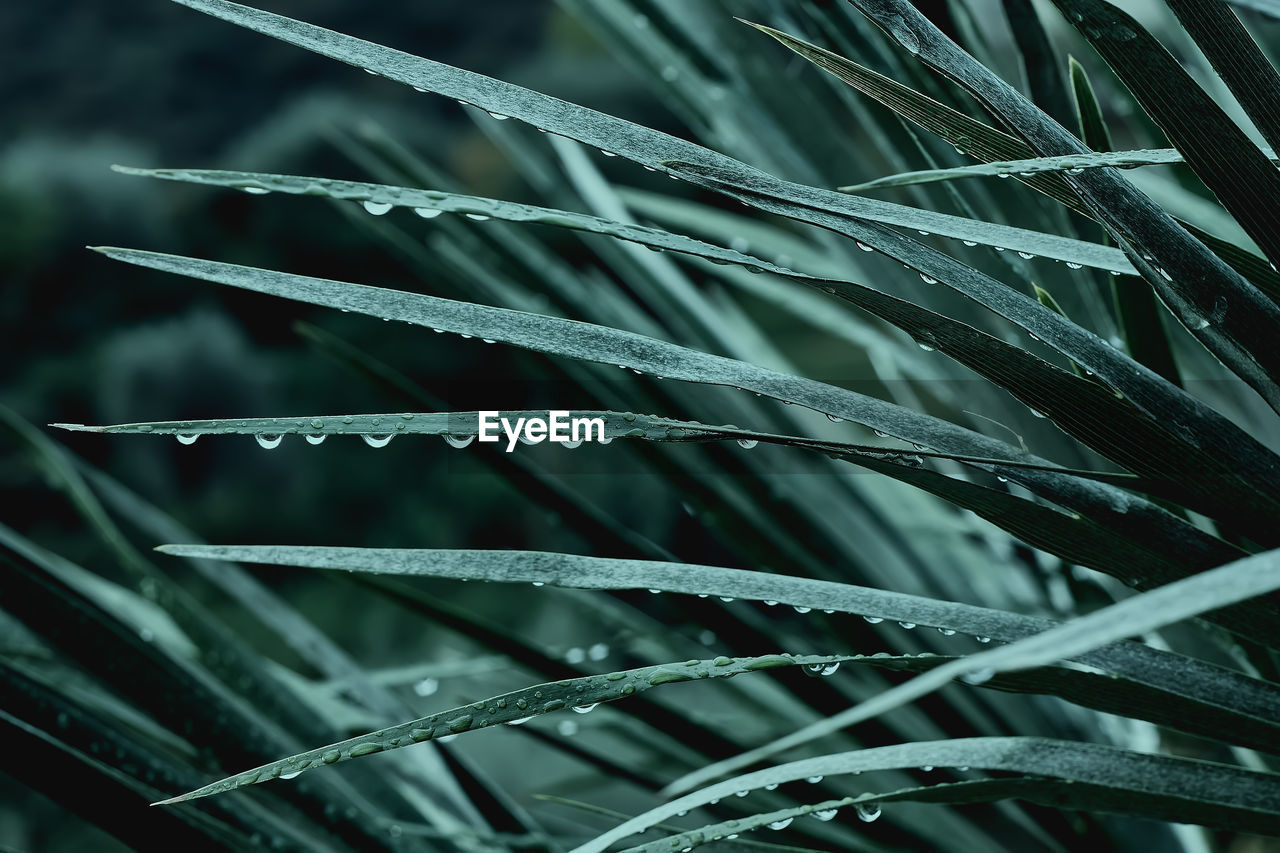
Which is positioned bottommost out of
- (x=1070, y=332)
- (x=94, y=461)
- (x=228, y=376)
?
(x=1070, y=332)

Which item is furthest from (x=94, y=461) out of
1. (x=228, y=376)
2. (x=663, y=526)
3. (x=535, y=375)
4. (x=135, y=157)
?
(x=535, y=375)

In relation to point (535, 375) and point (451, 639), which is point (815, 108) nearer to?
point (535, 375)

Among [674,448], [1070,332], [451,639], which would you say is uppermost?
[451,639]

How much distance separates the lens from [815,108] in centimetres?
54

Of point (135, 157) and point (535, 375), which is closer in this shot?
point (535, 375)

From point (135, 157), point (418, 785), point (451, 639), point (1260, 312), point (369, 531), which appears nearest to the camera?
point (1260, 312)

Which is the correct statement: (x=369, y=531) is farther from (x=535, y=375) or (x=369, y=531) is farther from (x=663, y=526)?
(x=535, y=375)

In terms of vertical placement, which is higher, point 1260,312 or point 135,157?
point 135,157

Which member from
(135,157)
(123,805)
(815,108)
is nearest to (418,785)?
(123,805)

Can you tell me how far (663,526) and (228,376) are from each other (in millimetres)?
906

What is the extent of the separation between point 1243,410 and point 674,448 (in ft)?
1.04

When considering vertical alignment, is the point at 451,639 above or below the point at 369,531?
below

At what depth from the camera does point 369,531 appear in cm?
180

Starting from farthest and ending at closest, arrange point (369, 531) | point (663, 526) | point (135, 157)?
1. point (135, 157)
2. point (369, 531)
3. point (663, 526)
